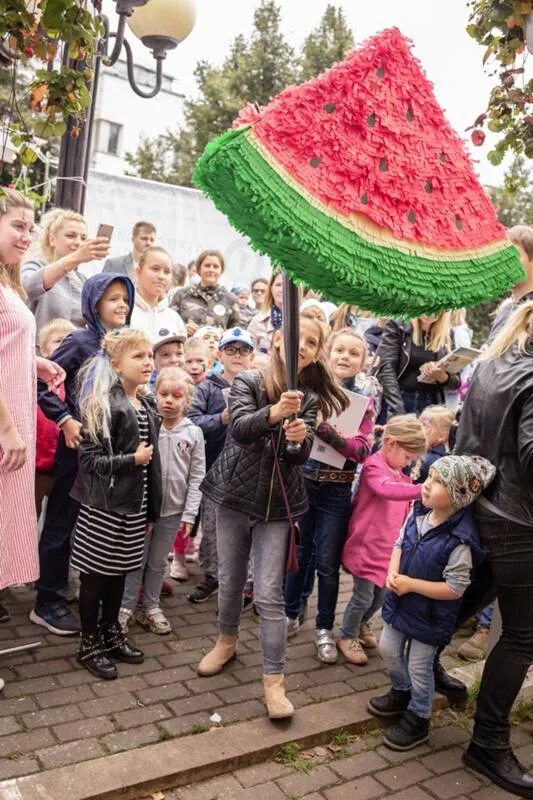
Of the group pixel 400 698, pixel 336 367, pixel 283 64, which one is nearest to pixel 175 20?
pixel 336 367

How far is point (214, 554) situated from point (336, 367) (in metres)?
1.40

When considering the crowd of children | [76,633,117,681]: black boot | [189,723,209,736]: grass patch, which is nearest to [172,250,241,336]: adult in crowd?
the crowd of children

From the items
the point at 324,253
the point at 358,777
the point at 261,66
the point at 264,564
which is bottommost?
the point at 358,777

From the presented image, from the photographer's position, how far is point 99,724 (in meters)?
3.31

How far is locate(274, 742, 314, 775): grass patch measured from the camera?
10.7ft

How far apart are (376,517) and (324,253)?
2172mm

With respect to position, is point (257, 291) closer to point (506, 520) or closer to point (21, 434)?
point (21, 434)

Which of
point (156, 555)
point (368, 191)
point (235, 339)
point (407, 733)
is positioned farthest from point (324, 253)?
point (235, 339)

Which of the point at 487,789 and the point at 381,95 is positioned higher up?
the point at 381,95

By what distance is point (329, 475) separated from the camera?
13.8ft

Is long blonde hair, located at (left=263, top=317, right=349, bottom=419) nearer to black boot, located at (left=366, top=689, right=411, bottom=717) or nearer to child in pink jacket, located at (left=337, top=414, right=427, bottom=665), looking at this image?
child in pink jacket, located at (left=337, top=414, right=427, bottom=665)

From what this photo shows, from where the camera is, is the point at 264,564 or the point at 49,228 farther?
the point at 49,228

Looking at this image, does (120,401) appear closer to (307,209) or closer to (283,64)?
(307,209)

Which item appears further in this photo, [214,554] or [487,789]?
[214,554]
